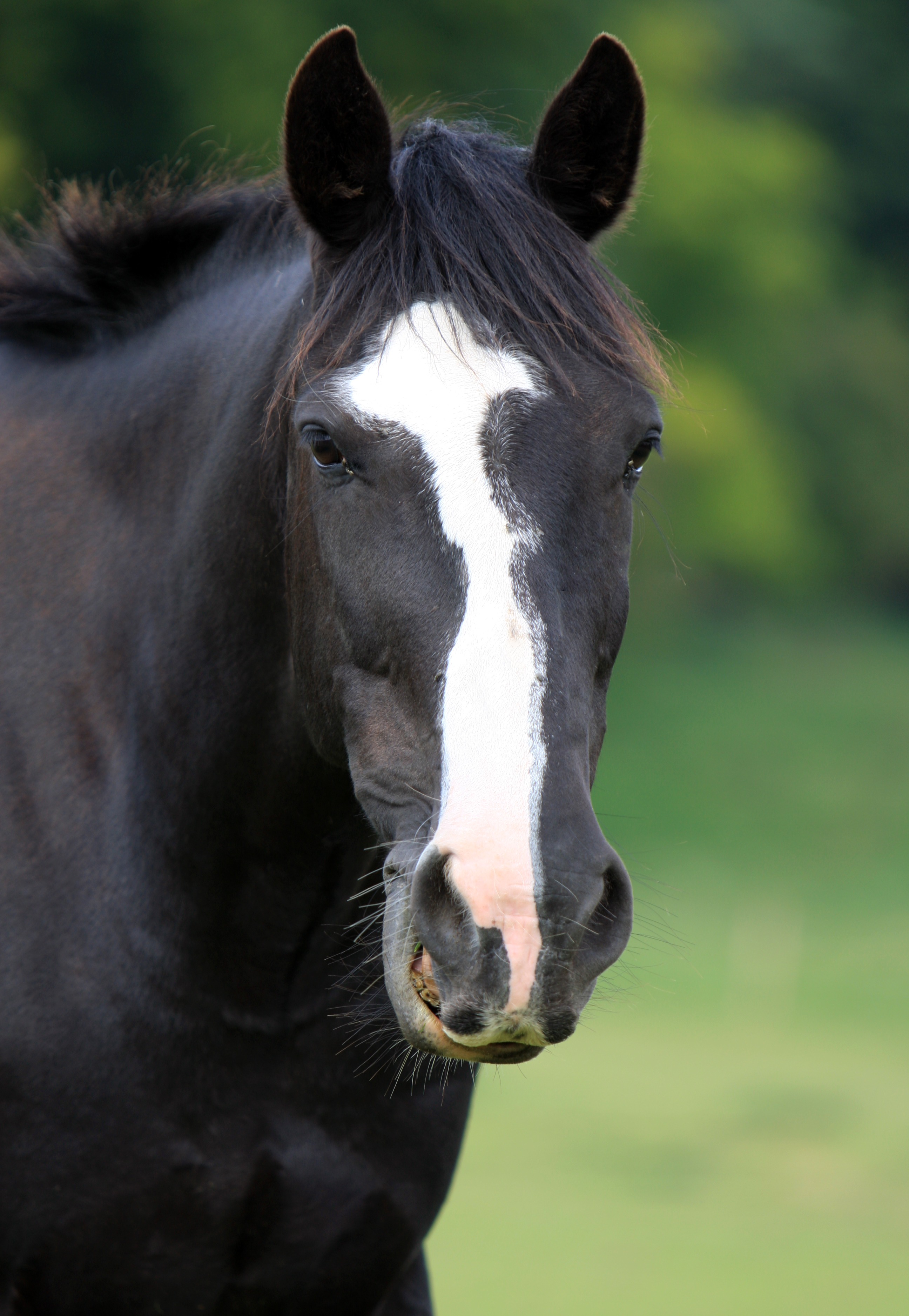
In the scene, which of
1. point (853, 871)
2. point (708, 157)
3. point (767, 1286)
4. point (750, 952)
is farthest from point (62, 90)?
point (767, 1286)

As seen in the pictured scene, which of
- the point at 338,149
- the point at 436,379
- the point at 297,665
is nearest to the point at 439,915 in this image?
the point at 297,665

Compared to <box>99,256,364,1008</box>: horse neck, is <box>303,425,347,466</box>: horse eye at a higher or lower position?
higher

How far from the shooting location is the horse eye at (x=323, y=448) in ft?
6.38

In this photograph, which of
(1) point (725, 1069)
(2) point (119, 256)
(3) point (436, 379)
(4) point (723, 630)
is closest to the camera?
(3) point (436, 379)

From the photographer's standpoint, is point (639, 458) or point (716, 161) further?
point (716, 161)

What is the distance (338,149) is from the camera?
2082 mm

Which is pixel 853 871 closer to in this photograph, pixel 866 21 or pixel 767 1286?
pixel 767 1286

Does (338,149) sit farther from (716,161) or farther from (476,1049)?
(716,161)

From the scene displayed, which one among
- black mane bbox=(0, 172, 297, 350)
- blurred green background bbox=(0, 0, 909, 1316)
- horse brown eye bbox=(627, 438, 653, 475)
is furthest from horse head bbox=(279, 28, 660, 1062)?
black mane bbox=(0, 172, 297, 350)

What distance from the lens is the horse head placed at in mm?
1646

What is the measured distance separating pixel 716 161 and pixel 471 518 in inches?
514

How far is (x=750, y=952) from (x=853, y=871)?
319 centimetres

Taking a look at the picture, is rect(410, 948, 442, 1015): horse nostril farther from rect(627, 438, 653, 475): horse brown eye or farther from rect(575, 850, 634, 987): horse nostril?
rect(627, 438, 653, 475): horse brown eye

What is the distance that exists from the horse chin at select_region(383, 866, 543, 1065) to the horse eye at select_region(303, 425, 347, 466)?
0.57 meters
